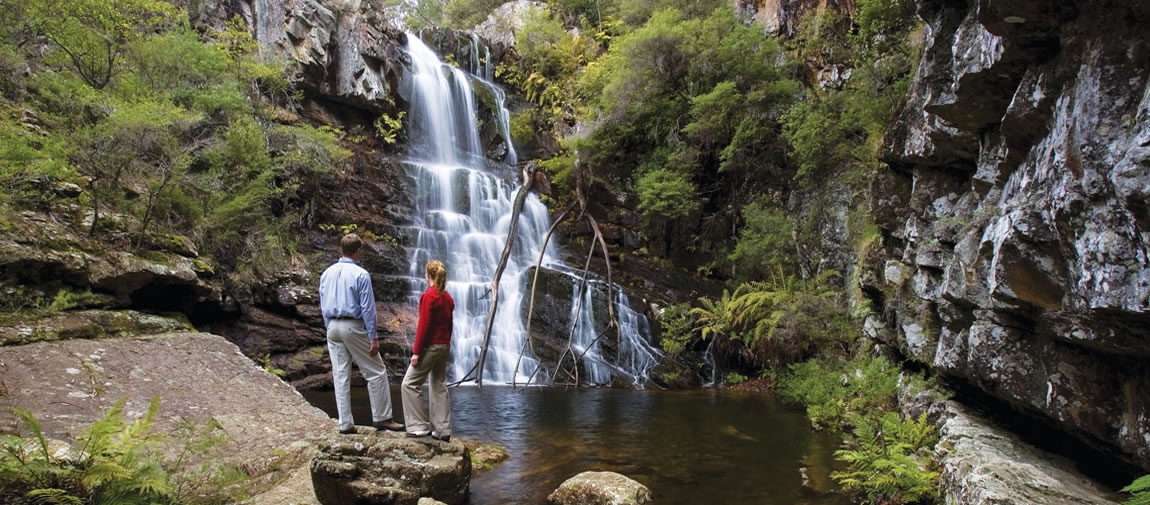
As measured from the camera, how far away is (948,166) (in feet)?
24.6

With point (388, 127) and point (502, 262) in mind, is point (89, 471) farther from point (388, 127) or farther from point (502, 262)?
point (388, 127)

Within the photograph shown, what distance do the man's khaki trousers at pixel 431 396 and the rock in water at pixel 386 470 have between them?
0.45 feet

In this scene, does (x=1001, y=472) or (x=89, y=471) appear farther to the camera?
(x=1001, y=472)

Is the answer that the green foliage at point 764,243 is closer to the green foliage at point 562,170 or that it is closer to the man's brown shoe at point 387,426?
the green foliage at point 562,170

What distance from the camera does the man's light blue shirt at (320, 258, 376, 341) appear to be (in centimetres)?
501

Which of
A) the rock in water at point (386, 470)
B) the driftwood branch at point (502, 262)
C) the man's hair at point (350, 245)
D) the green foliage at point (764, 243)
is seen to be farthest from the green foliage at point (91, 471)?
the green foliage at point (764, 243)

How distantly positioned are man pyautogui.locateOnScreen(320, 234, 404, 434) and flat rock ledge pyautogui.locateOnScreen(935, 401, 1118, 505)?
479cm

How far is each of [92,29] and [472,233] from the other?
988cm

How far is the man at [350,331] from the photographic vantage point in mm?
5016

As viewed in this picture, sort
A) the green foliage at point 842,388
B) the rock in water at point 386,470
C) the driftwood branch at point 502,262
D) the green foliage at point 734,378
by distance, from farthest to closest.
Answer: the green foliage at point 734,378
the driftwood branch at point 502,262
the green foliage at point 842,388
the rock in water at point 386,470

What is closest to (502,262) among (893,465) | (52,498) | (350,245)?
(350,245)

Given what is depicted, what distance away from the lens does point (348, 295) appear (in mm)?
5023

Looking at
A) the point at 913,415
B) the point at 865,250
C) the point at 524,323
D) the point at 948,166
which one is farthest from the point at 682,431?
A: the point at 524,323

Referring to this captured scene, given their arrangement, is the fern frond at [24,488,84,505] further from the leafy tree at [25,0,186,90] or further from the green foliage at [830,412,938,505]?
the leafy tree at [25,0,186,90]
